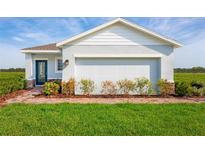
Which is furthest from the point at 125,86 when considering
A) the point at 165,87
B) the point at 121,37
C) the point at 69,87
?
the point at 69,87

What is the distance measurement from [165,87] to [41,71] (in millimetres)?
9939

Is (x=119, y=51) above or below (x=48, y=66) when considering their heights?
above

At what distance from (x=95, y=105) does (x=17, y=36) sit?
1436 centimetres

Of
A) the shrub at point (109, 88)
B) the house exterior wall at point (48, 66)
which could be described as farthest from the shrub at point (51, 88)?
the house exterior wall at point (48, 66)

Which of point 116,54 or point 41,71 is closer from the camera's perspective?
point 116,54

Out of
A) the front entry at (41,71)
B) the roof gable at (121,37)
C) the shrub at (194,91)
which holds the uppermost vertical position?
the roof gable at (121,37)

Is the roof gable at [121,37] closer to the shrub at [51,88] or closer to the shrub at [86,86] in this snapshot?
the shrub at [86,86]

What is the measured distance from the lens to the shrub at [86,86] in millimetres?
12562

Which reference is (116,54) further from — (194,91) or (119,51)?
(194,91)

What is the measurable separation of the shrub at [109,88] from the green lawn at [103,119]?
3196mm

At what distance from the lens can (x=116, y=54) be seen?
12727 mm

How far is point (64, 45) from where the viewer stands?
1276 cm
